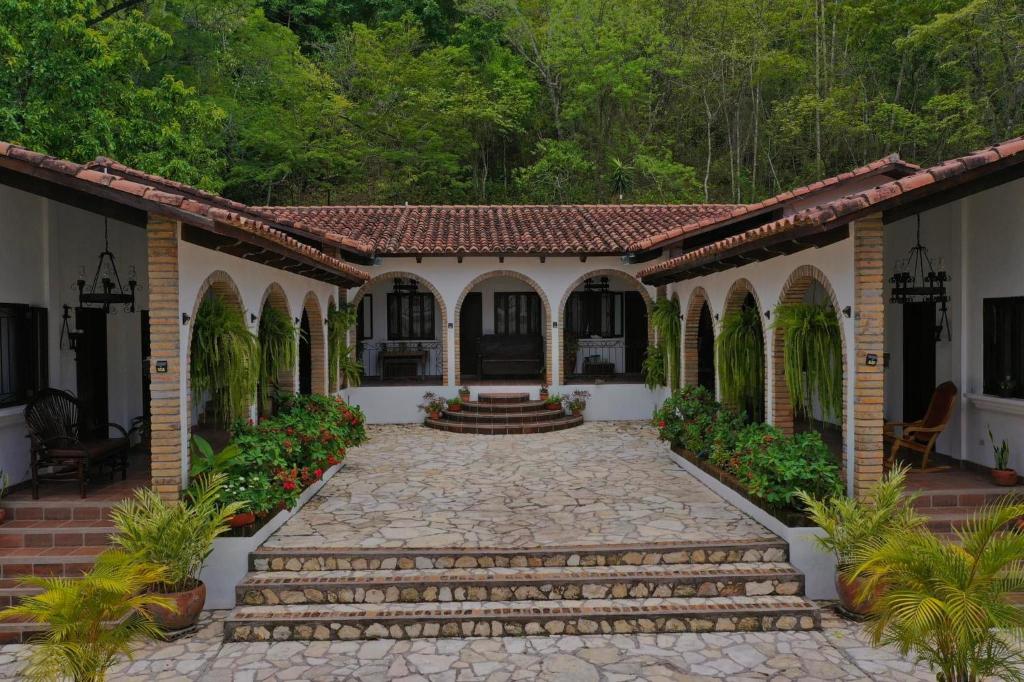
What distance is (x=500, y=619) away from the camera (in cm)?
555

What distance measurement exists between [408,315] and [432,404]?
14.6 ft

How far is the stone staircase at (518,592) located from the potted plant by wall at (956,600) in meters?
1.85

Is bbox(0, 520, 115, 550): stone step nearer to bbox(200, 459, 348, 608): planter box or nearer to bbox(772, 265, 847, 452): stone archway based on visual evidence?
bbox(200, 459, 348, 608): planter box

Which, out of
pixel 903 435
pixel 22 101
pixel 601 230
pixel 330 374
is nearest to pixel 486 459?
pixel 330 374

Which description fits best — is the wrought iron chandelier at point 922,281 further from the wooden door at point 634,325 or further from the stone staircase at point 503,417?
the wooden door at point 634,325

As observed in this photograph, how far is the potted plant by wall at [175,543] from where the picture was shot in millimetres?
5359

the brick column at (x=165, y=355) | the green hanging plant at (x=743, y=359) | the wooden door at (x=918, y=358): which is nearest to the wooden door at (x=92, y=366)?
the brick column at (x=165, y=355)

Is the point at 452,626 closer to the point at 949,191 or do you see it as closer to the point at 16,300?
the point at 16,300

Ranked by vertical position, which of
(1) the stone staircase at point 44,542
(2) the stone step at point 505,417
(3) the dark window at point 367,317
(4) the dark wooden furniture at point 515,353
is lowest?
(1) the stone staircase at point 44,542

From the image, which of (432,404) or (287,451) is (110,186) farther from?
(432,404)

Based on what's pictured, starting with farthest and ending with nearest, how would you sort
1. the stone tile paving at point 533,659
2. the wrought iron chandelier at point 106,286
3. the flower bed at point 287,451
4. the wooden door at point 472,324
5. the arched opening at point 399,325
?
the wooden door at point 472,324
the arched opening at point 399,325
the wrought iron chandelier at point 106,286
the flower bed at point 287,451
the stone tile paving at point 533,659

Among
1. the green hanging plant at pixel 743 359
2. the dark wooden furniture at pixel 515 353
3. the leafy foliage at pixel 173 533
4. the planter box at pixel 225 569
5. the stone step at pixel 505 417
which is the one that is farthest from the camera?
the dark wooden furniture at pixel 515 353

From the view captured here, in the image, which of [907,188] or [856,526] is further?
[907,188]

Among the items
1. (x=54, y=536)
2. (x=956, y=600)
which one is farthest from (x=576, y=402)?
(x=956, y=600)
